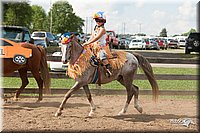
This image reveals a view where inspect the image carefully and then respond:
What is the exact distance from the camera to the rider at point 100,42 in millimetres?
7316

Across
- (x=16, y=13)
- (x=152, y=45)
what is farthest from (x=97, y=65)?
(x=152, y=45)

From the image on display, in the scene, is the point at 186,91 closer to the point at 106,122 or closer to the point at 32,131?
the point at 106,122

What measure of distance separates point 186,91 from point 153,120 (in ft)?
11.4

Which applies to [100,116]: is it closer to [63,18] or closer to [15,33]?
[15,33]

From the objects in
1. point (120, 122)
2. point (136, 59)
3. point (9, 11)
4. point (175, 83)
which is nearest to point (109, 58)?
point (136, 59)

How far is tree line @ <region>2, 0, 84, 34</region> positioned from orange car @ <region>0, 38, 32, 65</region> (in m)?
24.6

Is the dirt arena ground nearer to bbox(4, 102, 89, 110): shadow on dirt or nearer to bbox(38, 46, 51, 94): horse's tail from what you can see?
bbox(4, 102, 89, 110): shadow on dirt

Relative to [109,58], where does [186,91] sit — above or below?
below

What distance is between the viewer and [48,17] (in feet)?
218

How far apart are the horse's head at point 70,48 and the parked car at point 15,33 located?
5585 mm

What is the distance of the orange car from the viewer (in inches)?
333

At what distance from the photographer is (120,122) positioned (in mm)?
6777

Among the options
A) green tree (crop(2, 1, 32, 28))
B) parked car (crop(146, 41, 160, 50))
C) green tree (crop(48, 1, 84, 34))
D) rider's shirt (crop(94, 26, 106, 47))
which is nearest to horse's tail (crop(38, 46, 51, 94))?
rider's shirt (crop(94, 26, 106, 47))

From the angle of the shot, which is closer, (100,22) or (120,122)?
(120,122)
